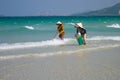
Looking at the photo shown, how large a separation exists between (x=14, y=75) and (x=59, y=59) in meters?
2.68

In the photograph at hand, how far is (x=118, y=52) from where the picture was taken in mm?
11836

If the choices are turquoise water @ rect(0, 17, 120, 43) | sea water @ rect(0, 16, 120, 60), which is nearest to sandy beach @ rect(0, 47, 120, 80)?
sea water @ rect(0, 16, 120, 60)

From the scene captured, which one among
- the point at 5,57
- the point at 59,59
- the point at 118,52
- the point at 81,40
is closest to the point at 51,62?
the point at 59,59

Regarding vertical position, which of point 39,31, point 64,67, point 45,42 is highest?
point 64,67

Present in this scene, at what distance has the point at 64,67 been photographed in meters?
8.75

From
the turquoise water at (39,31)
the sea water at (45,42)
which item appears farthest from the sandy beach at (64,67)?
the turquoise water at (39,31)

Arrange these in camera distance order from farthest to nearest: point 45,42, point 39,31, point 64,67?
point 39,31
point 45,42
point 64,67

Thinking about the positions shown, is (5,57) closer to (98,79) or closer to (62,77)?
(62,77)

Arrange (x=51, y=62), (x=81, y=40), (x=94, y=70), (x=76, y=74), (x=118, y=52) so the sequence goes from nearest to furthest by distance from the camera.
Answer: (x=76, y=74), (x=94, y=70), (x=51, y=62), (x=118, y=52), (x=81, y=40)

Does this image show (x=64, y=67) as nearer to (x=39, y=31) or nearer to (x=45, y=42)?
(x=45, y=42)

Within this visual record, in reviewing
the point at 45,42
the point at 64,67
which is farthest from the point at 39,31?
the point at 64,67

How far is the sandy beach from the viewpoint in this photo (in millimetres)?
7621

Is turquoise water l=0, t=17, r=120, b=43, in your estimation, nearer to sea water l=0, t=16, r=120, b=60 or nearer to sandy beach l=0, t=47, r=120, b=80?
sea water l=0, t=16, r=120, b=60

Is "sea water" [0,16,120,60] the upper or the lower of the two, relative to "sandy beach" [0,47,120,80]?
lower
